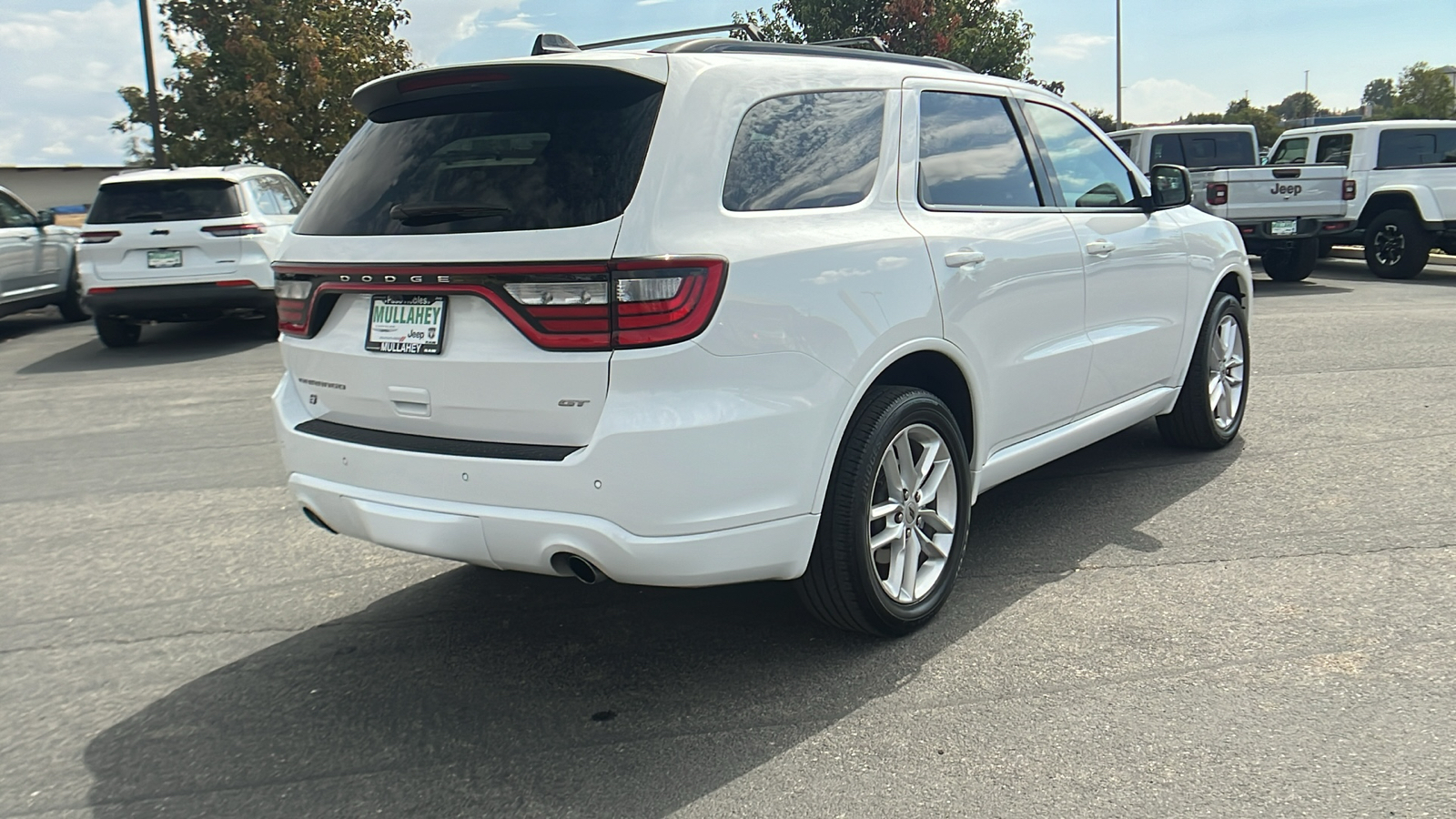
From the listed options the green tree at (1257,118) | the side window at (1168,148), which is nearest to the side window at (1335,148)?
the side window at (1168,148)

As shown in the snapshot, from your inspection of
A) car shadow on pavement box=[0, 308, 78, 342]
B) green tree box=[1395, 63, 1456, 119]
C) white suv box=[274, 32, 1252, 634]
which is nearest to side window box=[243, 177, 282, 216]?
car shadow on pavement box=[0, 308, 78, 342]

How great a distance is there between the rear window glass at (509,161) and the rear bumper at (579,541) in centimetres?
77

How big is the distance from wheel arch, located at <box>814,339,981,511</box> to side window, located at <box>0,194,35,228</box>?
1223cm

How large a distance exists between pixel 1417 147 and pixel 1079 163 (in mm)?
12488

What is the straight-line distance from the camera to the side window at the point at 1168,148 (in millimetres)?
15094

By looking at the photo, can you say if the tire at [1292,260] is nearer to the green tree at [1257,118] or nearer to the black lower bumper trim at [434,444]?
the black lower bumper trim at [434,444]

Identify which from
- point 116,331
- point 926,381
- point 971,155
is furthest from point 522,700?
point 116,331

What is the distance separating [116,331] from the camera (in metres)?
11.6

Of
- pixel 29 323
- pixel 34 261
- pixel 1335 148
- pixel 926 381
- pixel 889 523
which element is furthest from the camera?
pixel 1335 148

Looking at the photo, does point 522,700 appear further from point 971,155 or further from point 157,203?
point 157,203

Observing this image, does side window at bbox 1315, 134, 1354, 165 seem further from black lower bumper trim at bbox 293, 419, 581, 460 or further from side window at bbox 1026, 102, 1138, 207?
black lower bumper trim at bbox 293, 419, 581, 460

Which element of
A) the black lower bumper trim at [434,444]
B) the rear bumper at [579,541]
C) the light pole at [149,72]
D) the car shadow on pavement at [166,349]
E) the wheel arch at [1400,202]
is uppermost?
the light pole at [149,72]

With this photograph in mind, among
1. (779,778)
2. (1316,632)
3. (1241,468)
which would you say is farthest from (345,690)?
(1241,468)

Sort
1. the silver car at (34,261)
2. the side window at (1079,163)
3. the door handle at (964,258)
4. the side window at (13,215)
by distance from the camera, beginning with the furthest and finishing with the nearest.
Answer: the side window at (13,215) < the silver car at (34,261) < the side window at (1079,163) < the door handle at (964,258)
